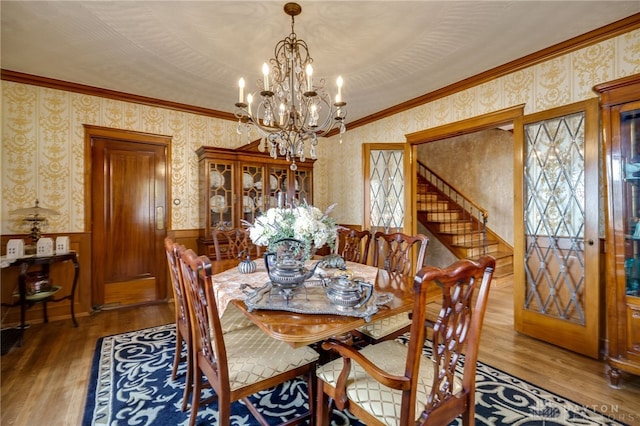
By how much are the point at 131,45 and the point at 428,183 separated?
566 cm

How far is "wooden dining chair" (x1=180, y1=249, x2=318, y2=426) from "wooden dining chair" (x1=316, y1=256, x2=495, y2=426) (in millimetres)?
220

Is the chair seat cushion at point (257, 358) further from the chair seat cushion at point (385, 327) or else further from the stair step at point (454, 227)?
the stair step at point (454, 227)

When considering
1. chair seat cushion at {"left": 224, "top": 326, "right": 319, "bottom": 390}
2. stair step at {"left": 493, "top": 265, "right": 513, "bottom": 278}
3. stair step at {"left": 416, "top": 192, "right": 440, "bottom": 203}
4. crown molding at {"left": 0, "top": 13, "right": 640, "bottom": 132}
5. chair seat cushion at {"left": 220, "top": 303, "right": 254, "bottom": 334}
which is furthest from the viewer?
stair step at {"left": 416, "top": 192, "right": 440, "bottom": 203}

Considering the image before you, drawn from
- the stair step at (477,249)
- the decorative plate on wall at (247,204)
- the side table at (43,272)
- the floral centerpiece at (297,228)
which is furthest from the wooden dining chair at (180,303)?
the stair step at (477,249)

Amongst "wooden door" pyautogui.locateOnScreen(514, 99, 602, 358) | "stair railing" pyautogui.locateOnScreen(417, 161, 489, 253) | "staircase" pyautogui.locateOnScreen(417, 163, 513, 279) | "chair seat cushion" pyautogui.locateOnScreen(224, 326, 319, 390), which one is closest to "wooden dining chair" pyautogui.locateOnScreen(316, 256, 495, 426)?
"chair seat cushion" pyautogui.locateOnScreen(224, 326, 319, 390)

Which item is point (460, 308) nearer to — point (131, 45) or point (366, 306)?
point (366, 306)

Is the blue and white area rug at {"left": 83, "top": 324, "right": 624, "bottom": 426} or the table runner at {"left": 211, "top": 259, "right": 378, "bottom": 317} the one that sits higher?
the table runner at {"left": 211, "top": 259, "right": 378, "bottom": 317}

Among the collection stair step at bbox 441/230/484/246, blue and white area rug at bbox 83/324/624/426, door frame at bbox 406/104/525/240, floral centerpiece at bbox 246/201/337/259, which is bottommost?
blue and white area rug at bbox 83/324/624/426

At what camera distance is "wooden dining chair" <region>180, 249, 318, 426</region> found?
1205mm

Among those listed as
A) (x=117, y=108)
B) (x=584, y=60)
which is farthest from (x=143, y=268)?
(x=584, y=60)

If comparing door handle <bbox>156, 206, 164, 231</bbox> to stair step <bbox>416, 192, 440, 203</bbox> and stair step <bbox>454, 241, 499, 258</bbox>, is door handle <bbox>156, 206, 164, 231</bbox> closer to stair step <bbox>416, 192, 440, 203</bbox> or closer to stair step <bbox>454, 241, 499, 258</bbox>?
stair step <bbox>416, 192, 440, 203</bbox>

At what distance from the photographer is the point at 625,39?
85.0 inches

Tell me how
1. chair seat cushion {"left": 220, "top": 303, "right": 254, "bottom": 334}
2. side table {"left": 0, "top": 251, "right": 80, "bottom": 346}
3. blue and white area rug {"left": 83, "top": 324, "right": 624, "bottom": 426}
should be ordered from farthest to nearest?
side table {"left": 0, "top": 251, "right": 80, "bottom": 346}
chair seat cushion {"left": 220, "top": 303, "right": 254, "bottom": 334}
blue and white area rug {"left": 83, "top": 324, "right": 624, "bottom": 426}

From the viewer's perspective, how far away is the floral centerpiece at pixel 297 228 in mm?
1724
